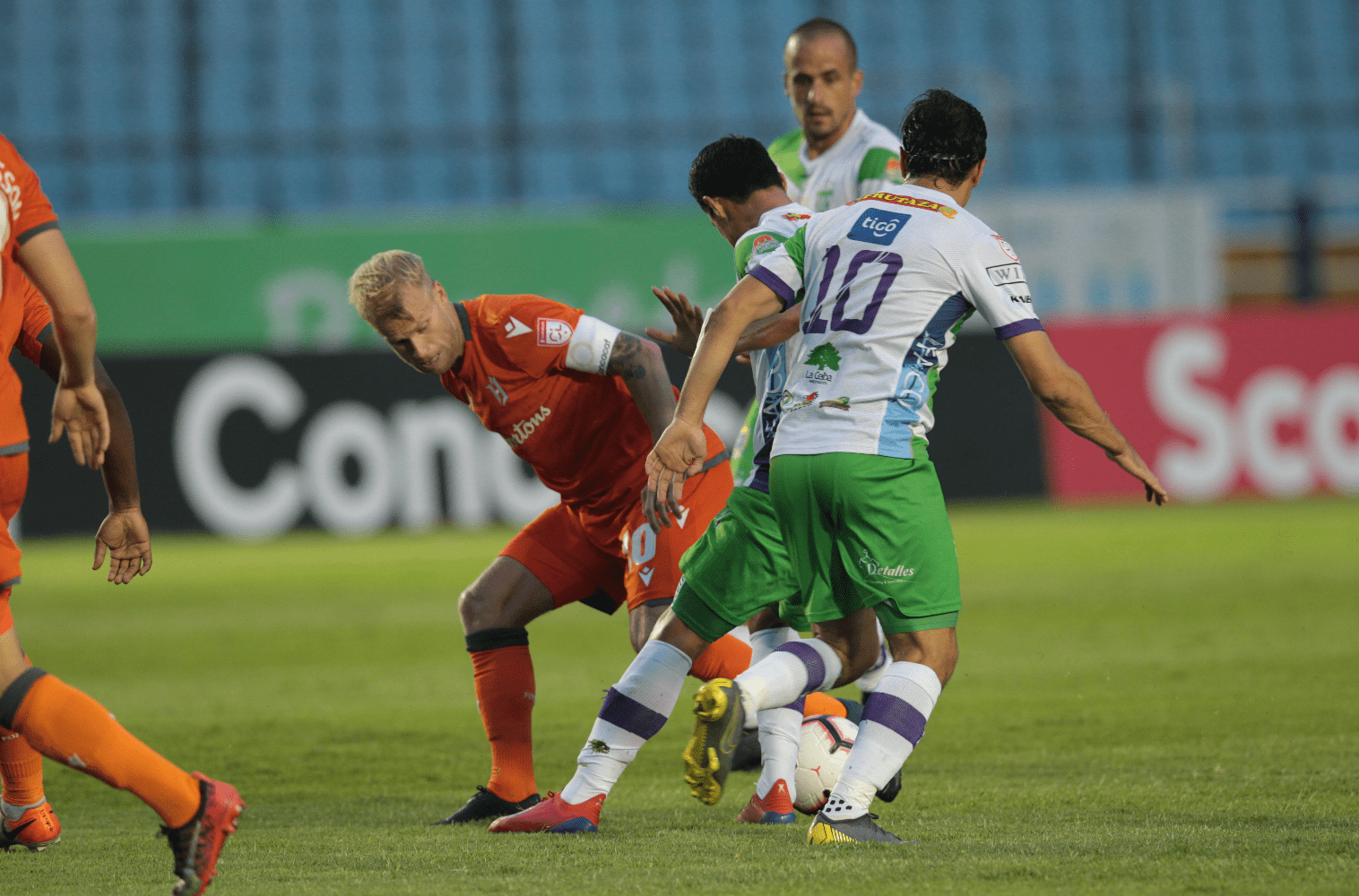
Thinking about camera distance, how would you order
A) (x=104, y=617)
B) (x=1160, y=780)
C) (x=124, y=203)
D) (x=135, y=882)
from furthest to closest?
1. (x=124, y=203)
2. (x=104, y=617)
3. (x=1160, y=780)
4. (x=135, y=882)

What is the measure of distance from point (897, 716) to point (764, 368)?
120 centimetres

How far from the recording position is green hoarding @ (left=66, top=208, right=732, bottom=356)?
622 inches

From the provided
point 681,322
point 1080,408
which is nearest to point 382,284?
point 681,322

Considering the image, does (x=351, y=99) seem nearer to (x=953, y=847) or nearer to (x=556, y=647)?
(x=556, y=647)

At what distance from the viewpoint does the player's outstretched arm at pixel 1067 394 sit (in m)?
3.70

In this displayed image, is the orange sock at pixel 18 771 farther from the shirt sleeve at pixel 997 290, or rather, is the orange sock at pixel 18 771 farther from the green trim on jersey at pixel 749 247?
the shirt sleeve at pixel 997 290

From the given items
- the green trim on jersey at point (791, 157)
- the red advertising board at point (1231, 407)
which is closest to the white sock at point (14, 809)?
the green trim on jersey at point (791, 157)

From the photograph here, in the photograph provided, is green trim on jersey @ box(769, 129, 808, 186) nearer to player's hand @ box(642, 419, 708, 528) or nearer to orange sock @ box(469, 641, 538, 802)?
orange sock @ box(469, 641, 538, 802)

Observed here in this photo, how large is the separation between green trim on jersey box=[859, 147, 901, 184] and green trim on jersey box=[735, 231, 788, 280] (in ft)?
4.81

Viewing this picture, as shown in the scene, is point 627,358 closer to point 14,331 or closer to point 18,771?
point 14,331

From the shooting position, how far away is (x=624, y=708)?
404cm

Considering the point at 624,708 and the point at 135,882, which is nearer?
the point at 135,882

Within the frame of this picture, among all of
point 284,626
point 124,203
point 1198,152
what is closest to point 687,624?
point 284,626

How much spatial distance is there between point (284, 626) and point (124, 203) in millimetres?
12488
